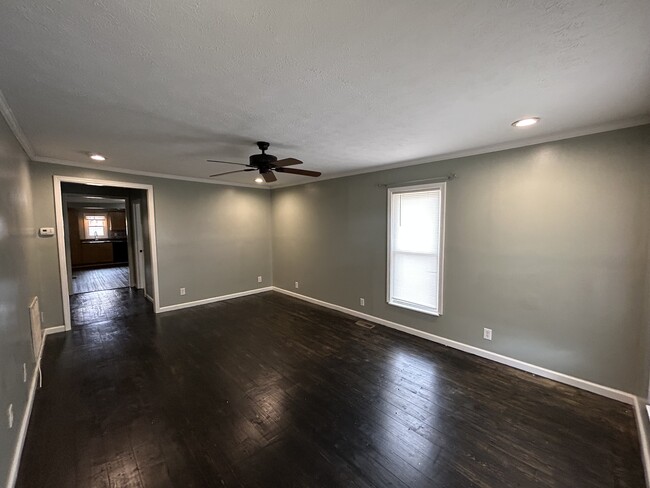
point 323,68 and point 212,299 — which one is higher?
point 323,68

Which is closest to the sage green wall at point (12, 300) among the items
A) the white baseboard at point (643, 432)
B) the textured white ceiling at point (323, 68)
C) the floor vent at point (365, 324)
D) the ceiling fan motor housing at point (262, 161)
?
the textured white ceiling at point (323, 68)

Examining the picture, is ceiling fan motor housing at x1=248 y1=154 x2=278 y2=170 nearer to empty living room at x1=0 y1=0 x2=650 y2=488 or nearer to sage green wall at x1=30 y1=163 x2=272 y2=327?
empty living room at x1=0 y1=0 x2=650 y2=488

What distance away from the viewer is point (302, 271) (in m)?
5.50

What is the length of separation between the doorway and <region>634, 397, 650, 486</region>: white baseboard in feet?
19.1

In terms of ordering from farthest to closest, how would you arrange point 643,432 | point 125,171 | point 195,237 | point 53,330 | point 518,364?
point 195,237
point 125,171
point 53,330
point 518,364
point 643,432

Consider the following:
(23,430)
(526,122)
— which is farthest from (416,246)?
(23,430)

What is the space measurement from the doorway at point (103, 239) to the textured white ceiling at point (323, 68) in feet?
7.34

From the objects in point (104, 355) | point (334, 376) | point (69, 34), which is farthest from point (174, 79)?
point (104, 355)

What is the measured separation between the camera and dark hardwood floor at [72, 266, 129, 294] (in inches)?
262

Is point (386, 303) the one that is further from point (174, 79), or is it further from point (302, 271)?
point (174, 79)

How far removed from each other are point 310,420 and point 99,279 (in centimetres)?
837

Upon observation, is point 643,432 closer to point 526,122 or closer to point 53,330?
point 526,122

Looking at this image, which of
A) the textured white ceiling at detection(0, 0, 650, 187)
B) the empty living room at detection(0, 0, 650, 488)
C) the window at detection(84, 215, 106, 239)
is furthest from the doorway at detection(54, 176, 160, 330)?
Answer: the textured white ceiling at detection(0, 0, 650, 187)

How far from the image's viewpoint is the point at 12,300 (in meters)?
2.00
